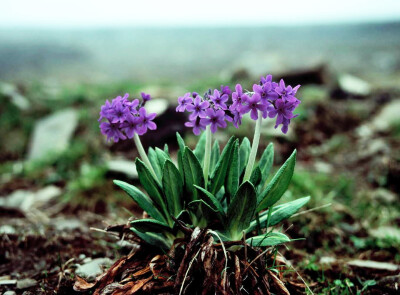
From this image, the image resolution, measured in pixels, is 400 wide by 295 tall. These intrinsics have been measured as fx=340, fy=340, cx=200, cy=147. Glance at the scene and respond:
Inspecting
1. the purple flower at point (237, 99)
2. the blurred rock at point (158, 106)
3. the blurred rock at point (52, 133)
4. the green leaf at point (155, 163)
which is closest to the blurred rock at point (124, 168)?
the blurred rock at point (158, 106)

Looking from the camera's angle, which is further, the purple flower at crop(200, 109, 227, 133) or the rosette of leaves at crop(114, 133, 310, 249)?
the rosette of leaves at crop(114, 133, 310, 249)

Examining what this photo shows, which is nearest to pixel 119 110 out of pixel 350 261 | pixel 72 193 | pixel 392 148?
pixel 350 261

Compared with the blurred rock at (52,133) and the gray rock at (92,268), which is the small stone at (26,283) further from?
the blurred rock at (52,133)

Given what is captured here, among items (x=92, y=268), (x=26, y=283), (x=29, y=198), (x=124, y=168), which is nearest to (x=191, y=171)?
(x=92, y=268)

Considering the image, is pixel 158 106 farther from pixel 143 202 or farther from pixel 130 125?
pixel 130 125

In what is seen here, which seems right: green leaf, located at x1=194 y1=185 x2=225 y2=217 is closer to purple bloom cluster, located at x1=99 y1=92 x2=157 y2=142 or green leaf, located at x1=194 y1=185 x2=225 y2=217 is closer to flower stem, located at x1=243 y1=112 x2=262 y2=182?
flower stem, located at x1=243 y1=112 x2=262 y2=182

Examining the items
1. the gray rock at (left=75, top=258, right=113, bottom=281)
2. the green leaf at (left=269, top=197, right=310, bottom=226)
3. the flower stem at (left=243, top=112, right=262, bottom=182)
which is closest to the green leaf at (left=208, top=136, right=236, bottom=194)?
the flower stem at (left=243, top=112, right=262, bottom=182)

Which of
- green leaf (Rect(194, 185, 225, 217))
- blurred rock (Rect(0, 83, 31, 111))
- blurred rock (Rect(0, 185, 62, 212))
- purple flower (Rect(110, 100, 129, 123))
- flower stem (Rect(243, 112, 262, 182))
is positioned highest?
A: purple flower (Rect(110, 100, 129, 123))
